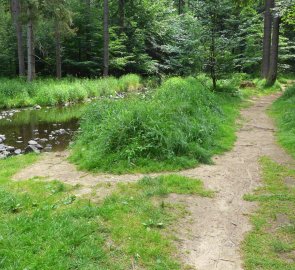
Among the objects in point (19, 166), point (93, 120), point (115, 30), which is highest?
point (115, 30)

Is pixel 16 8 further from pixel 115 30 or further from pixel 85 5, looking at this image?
pixel 115 30

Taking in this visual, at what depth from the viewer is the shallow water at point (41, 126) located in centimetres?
1079

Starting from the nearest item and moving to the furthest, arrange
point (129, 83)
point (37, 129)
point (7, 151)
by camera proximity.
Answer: point (7, 151)
point (37, 129)
point (129, 83)

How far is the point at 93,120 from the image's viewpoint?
9773 millimetres

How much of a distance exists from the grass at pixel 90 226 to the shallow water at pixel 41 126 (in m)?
4.48

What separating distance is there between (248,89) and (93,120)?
11303mm

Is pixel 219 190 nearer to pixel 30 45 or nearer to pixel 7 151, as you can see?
pixel 7 151

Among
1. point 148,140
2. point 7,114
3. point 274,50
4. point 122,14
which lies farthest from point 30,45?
point 148,140

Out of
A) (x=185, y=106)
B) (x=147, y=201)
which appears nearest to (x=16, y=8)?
(x=185, y=106)

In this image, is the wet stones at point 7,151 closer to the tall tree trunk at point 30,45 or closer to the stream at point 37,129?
the stream at point 37,129

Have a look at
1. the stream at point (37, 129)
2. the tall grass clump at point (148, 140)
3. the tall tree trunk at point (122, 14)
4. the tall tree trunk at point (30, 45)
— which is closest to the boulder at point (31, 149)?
the stream at point (37, 129)

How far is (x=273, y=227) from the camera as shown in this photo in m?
4.71

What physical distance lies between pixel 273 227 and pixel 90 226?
2281mm

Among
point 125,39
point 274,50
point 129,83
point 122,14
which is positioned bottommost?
point 129,83
